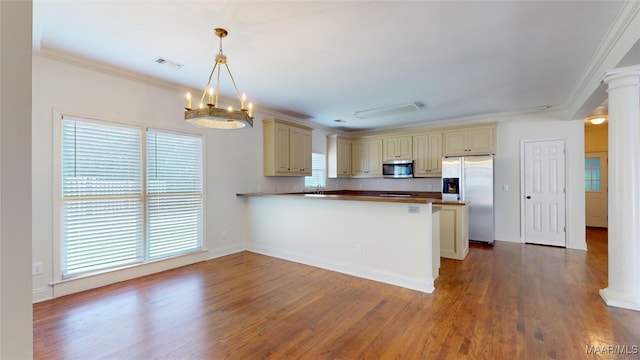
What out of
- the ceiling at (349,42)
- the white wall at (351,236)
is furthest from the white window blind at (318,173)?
the ceiling at (349,42)

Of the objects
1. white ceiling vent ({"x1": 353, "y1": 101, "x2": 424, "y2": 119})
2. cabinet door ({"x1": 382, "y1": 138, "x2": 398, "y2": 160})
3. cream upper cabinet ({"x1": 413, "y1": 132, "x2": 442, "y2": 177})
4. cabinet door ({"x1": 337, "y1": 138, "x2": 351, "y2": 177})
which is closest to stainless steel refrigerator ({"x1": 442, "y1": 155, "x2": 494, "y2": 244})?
cream upper cabinet ({"x1": 413, "y1": 132, "x2": 442, "y2": 177})

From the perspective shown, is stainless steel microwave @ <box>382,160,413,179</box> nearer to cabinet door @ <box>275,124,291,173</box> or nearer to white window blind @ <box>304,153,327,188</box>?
white window blind @ <box>304,153,327,188</box>

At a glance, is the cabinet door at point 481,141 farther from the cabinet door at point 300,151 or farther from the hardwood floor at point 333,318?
the cabinet door at point 300,151

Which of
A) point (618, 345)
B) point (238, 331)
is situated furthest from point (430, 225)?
point (238, 331)

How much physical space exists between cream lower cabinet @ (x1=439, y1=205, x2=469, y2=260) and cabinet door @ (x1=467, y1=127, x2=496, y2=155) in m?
1.77

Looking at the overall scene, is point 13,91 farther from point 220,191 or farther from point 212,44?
point 220,191

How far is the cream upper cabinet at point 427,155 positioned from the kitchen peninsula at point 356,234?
8.88 feet

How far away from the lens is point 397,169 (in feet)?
21.7

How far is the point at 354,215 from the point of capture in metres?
3.81

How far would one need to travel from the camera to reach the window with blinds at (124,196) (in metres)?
3.20

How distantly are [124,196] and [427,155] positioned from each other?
5.53 meters

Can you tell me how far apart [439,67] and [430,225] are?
186cm

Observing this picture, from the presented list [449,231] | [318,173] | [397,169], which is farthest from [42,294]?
[397,169]

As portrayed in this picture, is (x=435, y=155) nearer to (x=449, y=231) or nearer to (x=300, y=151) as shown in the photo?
(x=449, y=231)
